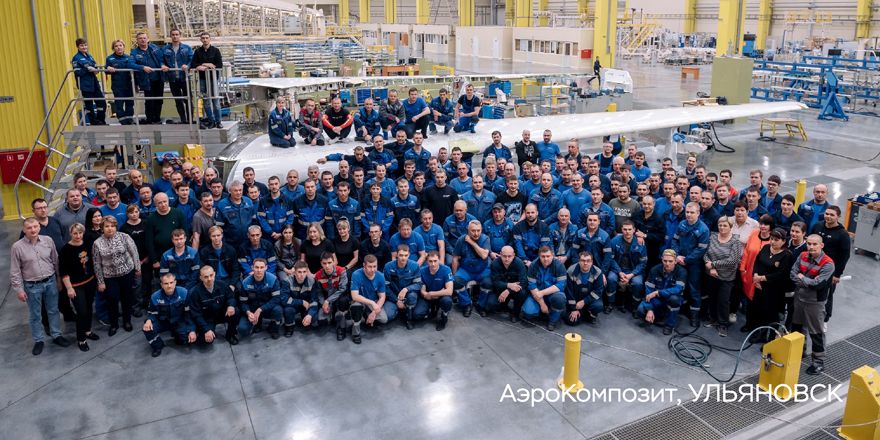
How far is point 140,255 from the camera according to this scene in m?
8.96

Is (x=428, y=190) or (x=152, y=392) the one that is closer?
(x=152, y=392)

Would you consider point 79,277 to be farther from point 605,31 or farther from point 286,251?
point 605,31

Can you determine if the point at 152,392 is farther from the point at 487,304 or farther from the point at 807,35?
the point at 807,35

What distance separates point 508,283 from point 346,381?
260 cm

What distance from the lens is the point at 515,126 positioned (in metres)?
15.5

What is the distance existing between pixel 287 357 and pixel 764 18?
1915 inches

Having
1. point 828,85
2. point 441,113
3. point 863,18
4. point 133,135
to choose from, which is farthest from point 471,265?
point 863,18

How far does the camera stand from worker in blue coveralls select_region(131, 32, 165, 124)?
10.9 metres

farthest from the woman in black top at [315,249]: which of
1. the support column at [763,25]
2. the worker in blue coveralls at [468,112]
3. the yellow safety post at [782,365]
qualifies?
the support column at [763,25]

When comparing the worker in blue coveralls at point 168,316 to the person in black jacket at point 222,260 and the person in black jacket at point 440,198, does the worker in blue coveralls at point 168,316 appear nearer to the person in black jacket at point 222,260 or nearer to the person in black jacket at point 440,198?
the person in black jacket at point 222,260

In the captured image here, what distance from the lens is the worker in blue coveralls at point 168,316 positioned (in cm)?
791

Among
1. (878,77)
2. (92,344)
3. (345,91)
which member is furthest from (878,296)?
(878,77)

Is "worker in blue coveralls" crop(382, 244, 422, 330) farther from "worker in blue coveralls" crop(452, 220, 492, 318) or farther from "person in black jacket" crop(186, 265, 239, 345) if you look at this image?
"person in black jacket" crop(186, 265, 239, 345)

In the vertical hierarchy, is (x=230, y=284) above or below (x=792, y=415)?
above
